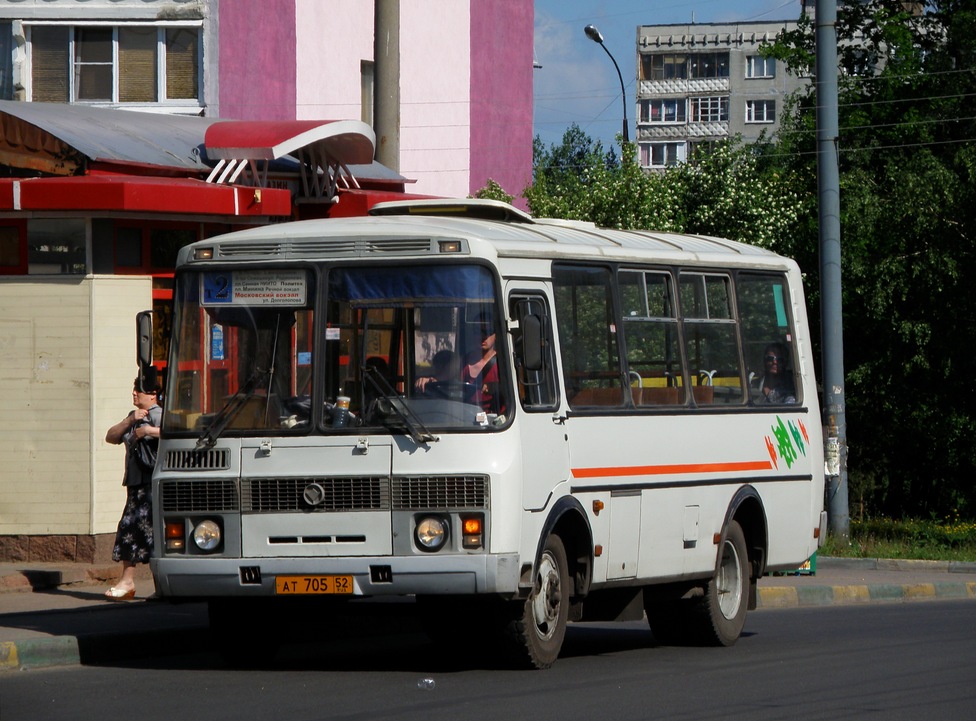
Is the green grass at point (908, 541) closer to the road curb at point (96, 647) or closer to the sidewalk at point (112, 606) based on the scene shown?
the sidewalk at point (112, 606)

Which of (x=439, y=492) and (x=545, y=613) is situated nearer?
(x=439, y=492)

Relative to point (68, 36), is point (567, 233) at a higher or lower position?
lower

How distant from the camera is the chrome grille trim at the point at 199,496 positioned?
10938mm

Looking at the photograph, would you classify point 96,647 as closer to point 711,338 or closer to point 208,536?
point 208,536

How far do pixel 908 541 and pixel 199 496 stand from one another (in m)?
A: 17.5

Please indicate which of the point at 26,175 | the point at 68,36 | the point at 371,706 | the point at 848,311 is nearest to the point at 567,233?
the point at 371,706

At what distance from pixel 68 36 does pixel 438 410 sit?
15095 mm

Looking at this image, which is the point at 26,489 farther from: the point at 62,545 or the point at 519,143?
the point at 519,143

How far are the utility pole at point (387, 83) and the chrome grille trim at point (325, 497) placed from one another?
7.35 m

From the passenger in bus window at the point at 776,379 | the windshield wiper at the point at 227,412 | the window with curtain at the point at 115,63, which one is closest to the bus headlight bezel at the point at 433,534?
the windshield wiper at the point at 227,412

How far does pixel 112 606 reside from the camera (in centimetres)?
1395

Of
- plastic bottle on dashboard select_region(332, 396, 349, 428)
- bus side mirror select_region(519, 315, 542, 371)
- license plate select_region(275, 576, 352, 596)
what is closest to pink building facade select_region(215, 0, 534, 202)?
plastic bottle on dashboard select_region(332, 396, 349, 428)

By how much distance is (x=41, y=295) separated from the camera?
54.3 ft

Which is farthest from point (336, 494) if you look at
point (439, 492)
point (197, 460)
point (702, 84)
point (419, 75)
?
point (702, 84)
